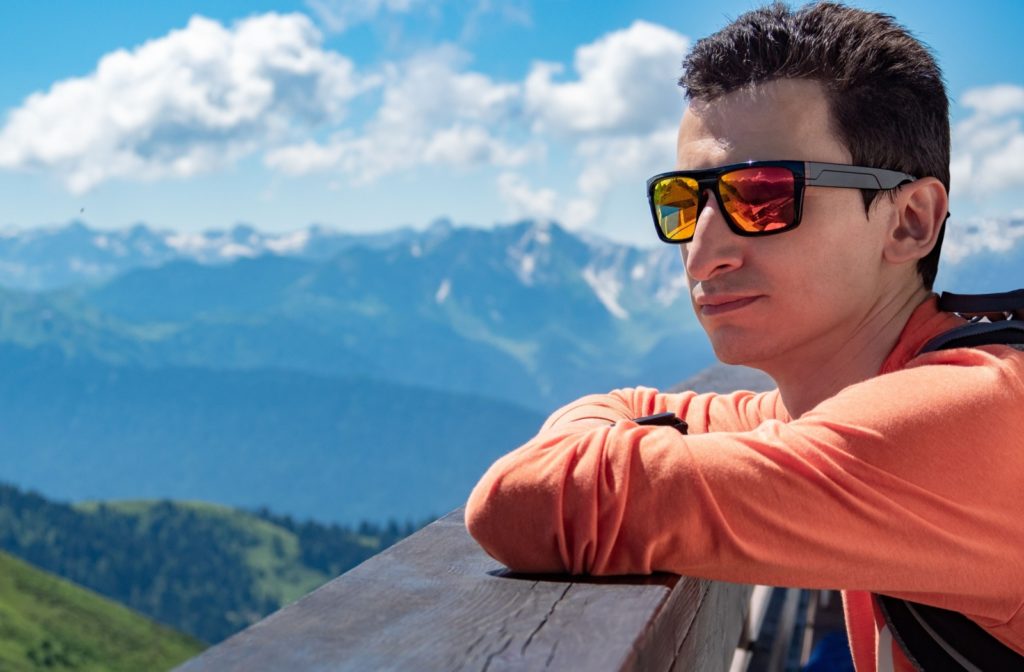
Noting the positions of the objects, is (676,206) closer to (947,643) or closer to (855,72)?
(855,72)

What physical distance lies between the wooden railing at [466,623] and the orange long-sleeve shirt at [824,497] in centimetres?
8

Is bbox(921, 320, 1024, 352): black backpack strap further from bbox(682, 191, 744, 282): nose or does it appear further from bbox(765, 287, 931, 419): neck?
bbox(682, 191, 744, 282): nose

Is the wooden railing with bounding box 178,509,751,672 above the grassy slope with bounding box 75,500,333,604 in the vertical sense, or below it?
above

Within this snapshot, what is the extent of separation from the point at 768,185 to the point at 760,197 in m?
0.02

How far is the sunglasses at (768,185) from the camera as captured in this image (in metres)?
1.81

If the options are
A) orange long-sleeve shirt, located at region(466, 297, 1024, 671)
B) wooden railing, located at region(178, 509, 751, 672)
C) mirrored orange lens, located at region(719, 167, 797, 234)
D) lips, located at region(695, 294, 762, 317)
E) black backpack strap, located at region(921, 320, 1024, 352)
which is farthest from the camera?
lips, located at region(695, 294, 762, 317)

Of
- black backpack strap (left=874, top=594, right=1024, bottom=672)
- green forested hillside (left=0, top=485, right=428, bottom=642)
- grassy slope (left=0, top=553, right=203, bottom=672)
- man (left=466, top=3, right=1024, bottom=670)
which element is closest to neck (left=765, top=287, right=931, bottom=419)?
man (left=466, top=3, right=1024, bottom=670)

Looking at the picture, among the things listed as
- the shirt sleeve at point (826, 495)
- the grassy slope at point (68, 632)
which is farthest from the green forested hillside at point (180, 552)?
the shirt sleeve at point (826, 495)

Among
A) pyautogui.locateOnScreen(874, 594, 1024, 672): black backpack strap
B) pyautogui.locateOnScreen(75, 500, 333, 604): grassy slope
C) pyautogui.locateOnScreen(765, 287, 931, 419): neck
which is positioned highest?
pyautogui.locateOnScreen(765, 287, 931, 419): neck

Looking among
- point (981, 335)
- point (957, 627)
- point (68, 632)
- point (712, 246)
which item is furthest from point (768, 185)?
point (68, 632)

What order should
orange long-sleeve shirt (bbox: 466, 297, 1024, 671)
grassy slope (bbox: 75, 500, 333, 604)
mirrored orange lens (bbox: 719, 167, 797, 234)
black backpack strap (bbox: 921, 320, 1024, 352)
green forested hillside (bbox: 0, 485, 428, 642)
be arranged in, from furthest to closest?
1. green forested hillside (bbox: 0, 485, 428, 642)
2. grassy slope (bbox: 75, 500, 333, 604)
3. mirrored orange lens (bbox: 719, 167, 797, 234)
4. black backpack strap (bbox: 921, 320, 1024, 352)
5. orange long-sleeve shirt (bbox: 466, 297, 1024, 671)

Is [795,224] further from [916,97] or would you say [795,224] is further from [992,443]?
[992,443]

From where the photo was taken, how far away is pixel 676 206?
205 cm

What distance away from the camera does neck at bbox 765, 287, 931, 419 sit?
1.96 m
